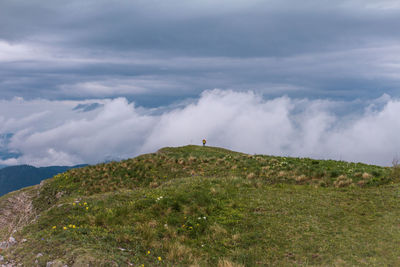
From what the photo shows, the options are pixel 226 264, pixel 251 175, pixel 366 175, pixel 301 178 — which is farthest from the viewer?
pixel 251 175

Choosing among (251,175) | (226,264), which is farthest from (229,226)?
(251,175)

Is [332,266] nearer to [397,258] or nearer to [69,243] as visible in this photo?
[397,258]

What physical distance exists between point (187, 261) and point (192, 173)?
1692cm

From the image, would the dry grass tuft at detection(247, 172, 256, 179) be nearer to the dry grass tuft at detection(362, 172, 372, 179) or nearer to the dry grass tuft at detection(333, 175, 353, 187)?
the dry grass tuft at detection(333, 175, 353, 187)

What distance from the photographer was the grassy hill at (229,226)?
1072 centimetres

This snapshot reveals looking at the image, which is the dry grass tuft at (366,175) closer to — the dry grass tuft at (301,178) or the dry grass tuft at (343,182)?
the dry grass tuft at (343,182)

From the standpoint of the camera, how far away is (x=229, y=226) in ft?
46.3

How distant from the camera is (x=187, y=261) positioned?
11.1m

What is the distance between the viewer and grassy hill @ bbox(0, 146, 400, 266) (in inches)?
422

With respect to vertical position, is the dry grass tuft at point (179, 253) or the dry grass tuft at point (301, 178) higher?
the dry grass tuft at point (301, 178)

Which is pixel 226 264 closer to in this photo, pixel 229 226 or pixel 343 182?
pixel 229 226

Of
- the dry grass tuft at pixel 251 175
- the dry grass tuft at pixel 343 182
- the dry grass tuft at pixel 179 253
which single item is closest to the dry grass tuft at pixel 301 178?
the dry grass tuft at pixel 343 182

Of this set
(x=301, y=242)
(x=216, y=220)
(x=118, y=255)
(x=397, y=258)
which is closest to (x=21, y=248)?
(x=118, y=255)

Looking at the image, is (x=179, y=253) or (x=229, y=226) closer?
(x=179, y=253)
